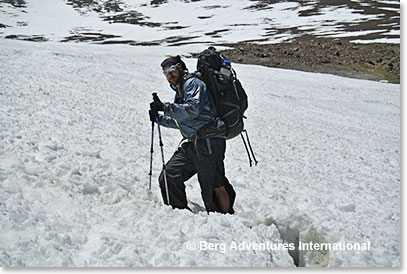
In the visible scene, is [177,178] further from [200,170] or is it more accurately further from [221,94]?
[221,94]

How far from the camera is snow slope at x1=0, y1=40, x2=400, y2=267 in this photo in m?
3.12

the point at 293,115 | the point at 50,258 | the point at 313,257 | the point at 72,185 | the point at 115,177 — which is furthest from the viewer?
the point at 293,115

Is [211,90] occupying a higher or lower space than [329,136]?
higher

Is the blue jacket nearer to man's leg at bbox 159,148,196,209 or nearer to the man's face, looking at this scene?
the man's face

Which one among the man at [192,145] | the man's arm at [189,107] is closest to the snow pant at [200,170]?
the man at [192,145]

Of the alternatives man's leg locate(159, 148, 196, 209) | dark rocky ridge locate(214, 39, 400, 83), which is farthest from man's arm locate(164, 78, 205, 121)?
dark rocky ridge locate(214, 39, 400, 83)

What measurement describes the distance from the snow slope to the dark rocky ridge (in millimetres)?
14973

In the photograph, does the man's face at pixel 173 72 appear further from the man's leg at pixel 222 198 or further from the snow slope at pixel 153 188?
the snow slope at pixel 153 188

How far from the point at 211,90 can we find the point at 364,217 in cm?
257

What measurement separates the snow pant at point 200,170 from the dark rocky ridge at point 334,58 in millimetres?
22214

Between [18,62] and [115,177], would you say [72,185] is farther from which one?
[18,62]

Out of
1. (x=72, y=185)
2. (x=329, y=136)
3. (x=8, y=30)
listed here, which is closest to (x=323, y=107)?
(x=329, y=136)

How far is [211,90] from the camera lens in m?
3.74

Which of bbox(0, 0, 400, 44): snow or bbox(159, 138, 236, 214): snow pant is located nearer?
bbox(159, 138, 236, 214): snow pant
